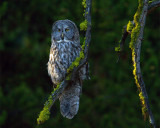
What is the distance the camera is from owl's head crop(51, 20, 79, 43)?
4.25 m

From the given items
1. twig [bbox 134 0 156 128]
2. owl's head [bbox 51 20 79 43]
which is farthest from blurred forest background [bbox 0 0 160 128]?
twig [bbox 134 0 156 128]

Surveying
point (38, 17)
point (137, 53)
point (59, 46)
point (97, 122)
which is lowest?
point (97, 122)

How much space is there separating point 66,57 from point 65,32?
35cm

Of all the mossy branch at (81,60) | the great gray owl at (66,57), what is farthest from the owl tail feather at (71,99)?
the mossy branch at (81,60)

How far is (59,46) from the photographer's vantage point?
14.0 ft

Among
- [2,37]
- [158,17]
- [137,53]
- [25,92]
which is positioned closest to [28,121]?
[25,92]

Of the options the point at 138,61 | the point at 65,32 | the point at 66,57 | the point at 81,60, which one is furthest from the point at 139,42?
the point at 65,32

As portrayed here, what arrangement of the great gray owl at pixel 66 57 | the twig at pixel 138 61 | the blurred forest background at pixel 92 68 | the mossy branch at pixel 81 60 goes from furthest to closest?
1. the blurred forest background at pixel 92 68
2. the great gray owl at pixel 66 57
3. the mossy branch at pixel 81 60
4. the twig at pixel 138 61

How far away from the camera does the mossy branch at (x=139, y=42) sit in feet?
6.72

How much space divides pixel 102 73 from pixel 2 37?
2.34m

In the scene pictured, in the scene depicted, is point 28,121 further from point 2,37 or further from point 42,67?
point 2,37

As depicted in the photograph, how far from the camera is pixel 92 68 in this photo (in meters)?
7.38

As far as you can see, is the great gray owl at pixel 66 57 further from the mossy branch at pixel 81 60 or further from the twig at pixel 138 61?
the twig at pixel 138 61

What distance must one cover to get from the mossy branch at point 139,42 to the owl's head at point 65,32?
1923 mm
